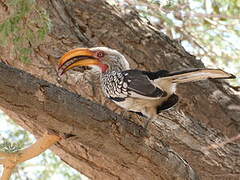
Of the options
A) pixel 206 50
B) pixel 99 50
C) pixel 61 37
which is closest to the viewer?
pixel 99 50

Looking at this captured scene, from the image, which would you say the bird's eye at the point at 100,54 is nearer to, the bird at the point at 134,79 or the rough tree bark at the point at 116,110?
the bird at the point at 134,79

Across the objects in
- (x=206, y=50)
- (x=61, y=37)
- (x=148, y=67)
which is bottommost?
(x=206, y=50)

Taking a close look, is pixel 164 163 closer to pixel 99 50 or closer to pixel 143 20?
pixel 99 50

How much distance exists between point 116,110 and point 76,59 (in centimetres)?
59

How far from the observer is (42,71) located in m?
3.50

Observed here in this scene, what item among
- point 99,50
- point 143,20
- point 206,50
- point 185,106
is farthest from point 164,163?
point 206,50

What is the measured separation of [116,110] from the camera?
3.61 meters

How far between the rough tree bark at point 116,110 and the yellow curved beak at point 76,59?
249 mm

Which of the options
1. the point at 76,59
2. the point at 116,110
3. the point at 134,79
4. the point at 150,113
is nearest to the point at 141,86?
the point at 134,79

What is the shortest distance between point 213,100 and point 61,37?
49.6 inches

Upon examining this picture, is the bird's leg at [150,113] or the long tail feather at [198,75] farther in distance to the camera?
the bird's leg at [150,113]

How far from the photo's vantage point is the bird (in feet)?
9.40

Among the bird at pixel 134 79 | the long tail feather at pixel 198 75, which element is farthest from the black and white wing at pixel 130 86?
the long tail feather at pixel 198 75

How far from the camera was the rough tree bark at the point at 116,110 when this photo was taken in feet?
8.21
